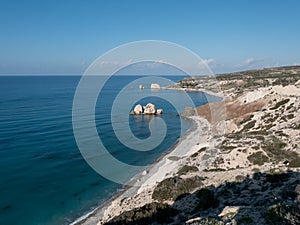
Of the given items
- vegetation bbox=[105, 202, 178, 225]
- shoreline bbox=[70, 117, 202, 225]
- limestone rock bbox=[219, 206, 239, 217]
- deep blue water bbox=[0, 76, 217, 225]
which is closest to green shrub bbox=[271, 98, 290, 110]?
shoreline bbox=[70, 117, 202, 225]

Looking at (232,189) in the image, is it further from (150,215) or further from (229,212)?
(150,215)

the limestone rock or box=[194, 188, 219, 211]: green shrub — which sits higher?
the limestone rock

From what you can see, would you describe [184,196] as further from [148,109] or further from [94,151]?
[148,109]

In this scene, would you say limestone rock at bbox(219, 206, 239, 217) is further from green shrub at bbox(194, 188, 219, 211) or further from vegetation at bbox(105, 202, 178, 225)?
vegetation at bbox(105, 202, 178, 225)

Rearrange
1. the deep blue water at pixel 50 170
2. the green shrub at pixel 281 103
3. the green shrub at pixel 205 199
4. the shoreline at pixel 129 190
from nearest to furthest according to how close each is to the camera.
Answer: the green shrub at pixel 205 199, the shoreline at pixel 129 190, the deep blue water at pixel 50 170, the green shrub at pixel 281 103

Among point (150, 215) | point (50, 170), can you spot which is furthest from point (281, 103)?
point (50, 170)

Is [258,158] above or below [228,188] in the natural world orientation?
below

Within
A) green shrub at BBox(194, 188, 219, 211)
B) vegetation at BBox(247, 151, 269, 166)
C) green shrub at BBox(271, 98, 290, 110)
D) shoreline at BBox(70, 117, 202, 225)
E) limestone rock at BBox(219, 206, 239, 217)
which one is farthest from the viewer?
green shrub at BBox(271, 98, 290, 110)

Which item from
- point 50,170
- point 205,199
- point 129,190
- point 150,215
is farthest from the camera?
point 50,170

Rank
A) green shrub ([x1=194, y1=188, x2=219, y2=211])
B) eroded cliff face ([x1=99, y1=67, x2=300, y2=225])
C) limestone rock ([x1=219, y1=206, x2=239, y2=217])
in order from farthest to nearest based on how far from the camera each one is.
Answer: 1. green shrub ([x1=194, y1=188, x2=219, y2=211])
2. limestone rock ([x1=219, y1=206, x2=239, y2=217])
3. eroded cliff face ([x1=99, y1=67, x2=300, y2=225])

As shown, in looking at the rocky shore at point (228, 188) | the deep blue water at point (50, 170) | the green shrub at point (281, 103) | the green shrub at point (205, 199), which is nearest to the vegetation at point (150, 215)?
the rocky shore at point (228, 188)

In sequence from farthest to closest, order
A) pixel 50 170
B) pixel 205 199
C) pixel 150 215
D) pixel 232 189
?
pixel 50 170 < pixel 232 189 < pixel 205 199 < pixel 150 215

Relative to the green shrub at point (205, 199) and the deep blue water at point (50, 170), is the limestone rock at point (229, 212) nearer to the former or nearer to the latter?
the green shrub at point (205, 199)

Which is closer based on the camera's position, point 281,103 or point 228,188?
point 228,188
